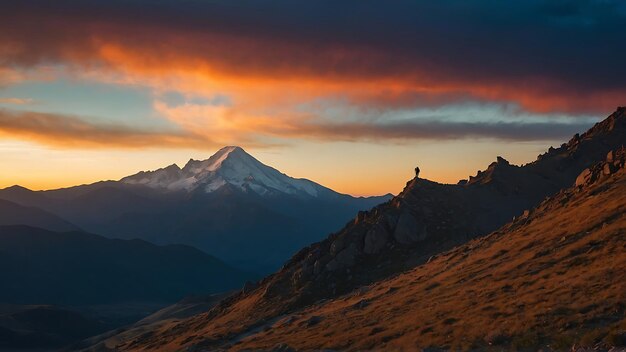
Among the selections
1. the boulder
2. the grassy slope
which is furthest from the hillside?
the boulder

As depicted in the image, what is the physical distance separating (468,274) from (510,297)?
15.1m

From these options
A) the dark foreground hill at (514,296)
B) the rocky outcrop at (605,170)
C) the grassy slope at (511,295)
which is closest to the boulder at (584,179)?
the rocky outcrop at (605,170)

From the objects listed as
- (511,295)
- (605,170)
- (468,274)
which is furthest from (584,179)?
(511,295)

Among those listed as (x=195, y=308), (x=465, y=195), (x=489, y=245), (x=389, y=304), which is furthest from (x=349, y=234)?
(x=195, y=308)

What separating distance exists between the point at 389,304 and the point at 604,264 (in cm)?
2282

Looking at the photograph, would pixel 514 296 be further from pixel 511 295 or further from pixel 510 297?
pixel 511 295

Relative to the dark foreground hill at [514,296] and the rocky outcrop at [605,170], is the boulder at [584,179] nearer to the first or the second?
the rocky outcrop at [605,170]

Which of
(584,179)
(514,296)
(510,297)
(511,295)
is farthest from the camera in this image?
(584,179)

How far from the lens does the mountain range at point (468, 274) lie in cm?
3850

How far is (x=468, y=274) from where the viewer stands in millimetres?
60250

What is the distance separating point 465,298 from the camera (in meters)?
50.3

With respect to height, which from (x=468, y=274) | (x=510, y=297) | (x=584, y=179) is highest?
(x=584, y=179)

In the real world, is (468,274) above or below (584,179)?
below

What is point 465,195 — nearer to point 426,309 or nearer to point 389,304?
point 389,304
